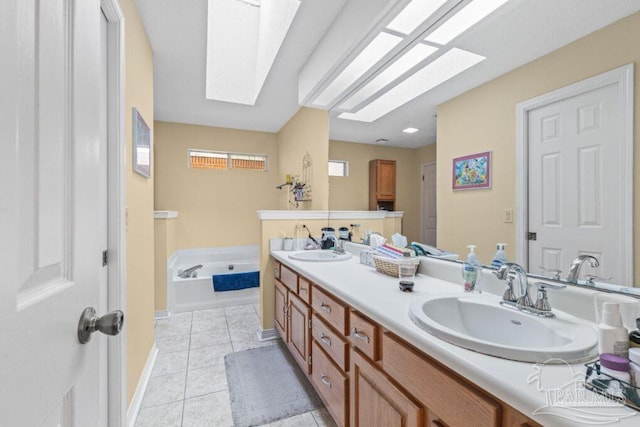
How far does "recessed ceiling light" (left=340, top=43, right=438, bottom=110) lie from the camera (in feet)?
5.24

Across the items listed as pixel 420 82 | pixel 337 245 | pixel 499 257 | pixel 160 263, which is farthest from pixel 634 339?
pixel 160 263

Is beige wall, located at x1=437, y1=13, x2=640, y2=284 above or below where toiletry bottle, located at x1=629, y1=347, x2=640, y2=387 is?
above

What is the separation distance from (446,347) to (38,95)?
99 centimetres

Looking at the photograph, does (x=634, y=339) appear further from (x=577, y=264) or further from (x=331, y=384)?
(x=331, y=384)

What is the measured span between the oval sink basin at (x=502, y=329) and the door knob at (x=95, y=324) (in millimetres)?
794

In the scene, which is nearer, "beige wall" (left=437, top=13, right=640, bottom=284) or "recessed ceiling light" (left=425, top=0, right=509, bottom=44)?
"beige wall" (left=437, top=13, right=640, bottom=284)

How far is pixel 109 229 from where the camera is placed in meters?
1.39

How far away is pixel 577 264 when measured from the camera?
36.8 inches

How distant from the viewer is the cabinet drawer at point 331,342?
1.29 m

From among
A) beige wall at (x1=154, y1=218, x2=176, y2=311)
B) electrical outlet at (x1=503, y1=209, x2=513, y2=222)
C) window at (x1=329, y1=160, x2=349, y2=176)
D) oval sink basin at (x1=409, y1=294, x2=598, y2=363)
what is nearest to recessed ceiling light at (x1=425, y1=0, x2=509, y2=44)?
electrical outlet at (x1=503, y1=209, x2=513, y2=222)

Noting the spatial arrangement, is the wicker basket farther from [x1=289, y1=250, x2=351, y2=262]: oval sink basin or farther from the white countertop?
[x1=289, y1=250, x2=351, y2=262]: oval sink basin

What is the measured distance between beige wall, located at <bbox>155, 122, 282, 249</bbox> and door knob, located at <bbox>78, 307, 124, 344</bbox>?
12.1 feet

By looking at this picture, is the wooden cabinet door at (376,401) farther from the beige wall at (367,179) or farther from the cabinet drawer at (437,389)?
the beige wall at (367,179)

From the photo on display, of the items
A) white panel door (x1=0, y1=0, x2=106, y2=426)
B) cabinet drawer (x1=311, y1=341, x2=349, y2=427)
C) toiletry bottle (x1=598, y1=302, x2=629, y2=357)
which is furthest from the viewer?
cabinet drawer (x1=311, y1=341, x2=349, y2=427)
